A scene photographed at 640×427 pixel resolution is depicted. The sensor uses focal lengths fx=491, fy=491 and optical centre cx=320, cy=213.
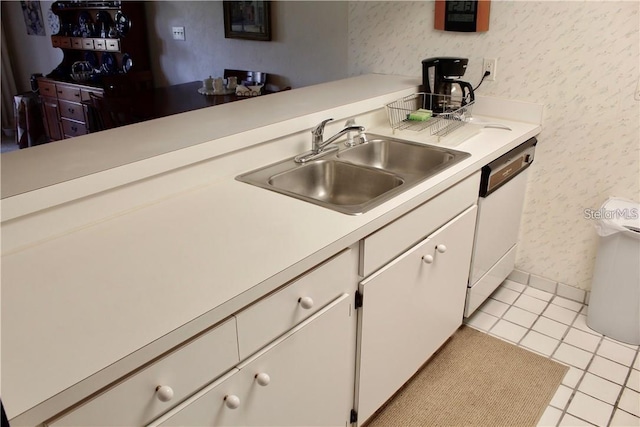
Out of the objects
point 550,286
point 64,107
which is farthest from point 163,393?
point 64,107

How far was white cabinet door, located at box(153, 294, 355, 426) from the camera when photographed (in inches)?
42.1

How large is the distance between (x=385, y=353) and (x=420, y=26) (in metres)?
1.76

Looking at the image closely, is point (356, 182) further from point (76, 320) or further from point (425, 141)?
point (76, 320)

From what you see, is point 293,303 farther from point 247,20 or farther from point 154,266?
point 247,20

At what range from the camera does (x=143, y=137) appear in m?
1.62

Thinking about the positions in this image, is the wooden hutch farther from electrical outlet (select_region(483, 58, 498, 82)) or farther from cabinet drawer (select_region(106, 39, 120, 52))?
electrical outlet (select_region(483, 58, 498, 82))

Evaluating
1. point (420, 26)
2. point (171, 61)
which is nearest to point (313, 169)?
point (420, 26)

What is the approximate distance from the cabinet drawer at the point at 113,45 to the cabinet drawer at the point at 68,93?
492 mm

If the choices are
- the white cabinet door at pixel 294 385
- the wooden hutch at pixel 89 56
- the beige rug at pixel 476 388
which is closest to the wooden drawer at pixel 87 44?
the wooden hutch at pixel 89 56

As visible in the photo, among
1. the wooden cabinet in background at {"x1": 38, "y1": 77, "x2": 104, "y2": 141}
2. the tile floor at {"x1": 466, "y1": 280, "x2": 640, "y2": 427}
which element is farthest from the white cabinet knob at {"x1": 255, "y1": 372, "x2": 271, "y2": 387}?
the wooden cabinet in background at {"x1": 38, "y1": 77, "x2": 104, "y2": 141}

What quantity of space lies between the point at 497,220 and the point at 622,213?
524 mm

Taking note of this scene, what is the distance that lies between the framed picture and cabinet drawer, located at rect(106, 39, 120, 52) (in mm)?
1228

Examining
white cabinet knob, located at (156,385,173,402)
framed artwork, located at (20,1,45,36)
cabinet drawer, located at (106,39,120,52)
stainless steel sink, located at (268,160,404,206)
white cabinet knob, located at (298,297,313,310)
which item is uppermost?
framed artwork, located at (20,1,45,36)

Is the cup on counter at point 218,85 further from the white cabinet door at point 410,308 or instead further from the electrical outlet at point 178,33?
the white cabinet door at point 410,308
